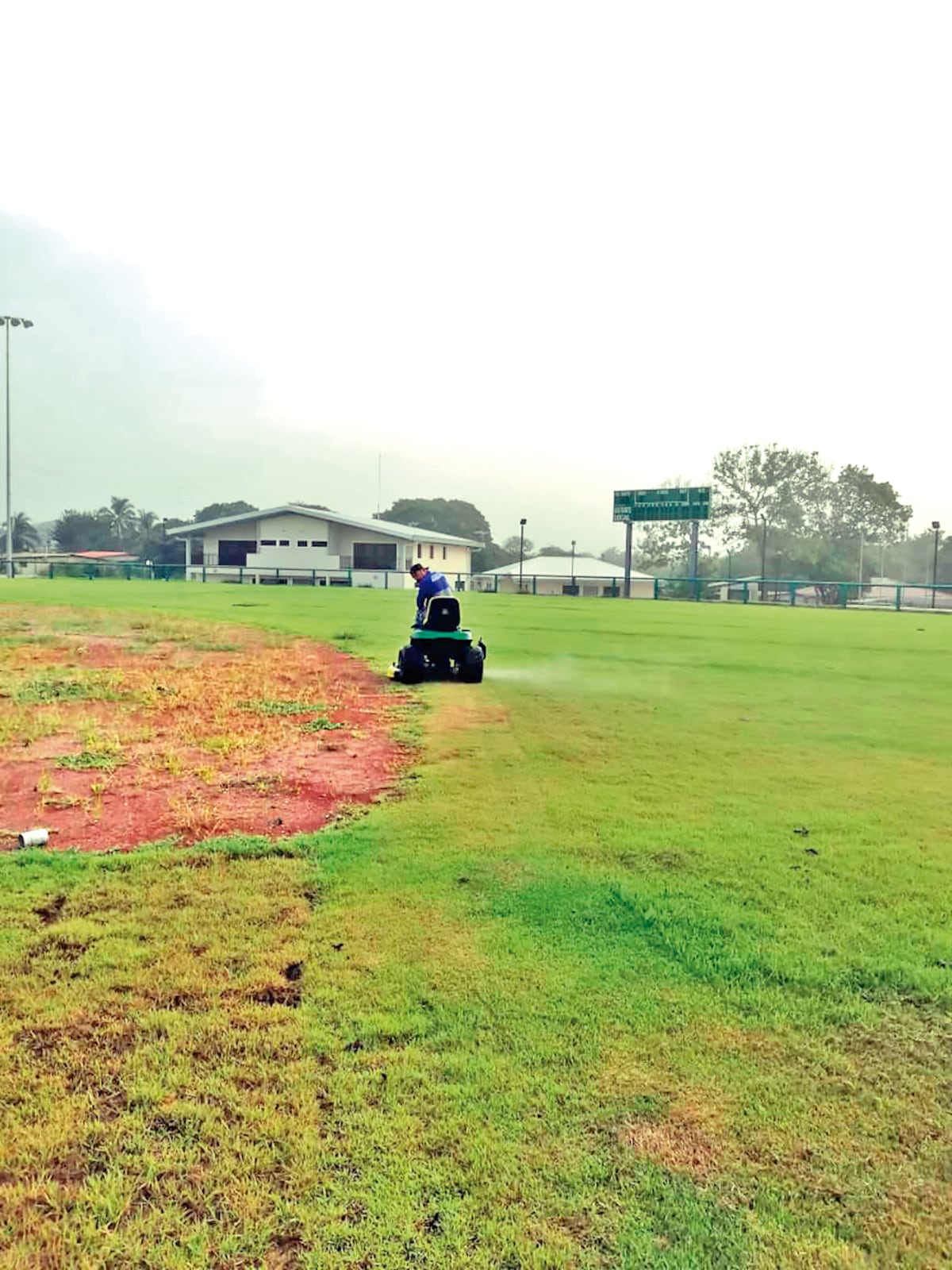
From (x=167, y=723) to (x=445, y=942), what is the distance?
182 inches

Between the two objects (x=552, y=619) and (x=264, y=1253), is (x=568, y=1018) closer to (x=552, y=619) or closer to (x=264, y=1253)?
(x=264, y=1253)

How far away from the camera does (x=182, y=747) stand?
20.1ft

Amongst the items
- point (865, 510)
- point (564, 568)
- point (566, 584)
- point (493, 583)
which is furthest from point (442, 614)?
point (865, 510)

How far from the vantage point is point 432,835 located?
424 centimetres

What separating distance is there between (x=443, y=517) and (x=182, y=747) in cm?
9140

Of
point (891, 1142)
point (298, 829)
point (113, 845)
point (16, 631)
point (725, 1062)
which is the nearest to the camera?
point (891, 1142)

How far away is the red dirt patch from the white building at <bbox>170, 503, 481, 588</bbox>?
42619 millimetres

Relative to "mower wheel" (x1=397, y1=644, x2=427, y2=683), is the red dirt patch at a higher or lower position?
lower

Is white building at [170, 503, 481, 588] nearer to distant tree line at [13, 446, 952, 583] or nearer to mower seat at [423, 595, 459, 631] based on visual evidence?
distant tree line at [13, 446, 952, 583]

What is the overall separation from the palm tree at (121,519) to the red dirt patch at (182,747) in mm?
91208

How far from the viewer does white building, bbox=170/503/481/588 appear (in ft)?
174

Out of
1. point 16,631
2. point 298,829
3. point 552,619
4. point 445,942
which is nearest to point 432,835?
point 298,829

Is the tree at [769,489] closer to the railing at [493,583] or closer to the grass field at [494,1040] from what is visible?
the railing at [493,583]

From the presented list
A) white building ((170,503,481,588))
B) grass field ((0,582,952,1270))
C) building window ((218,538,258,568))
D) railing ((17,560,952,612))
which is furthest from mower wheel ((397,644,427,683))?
building window ((218,538,258,568))
